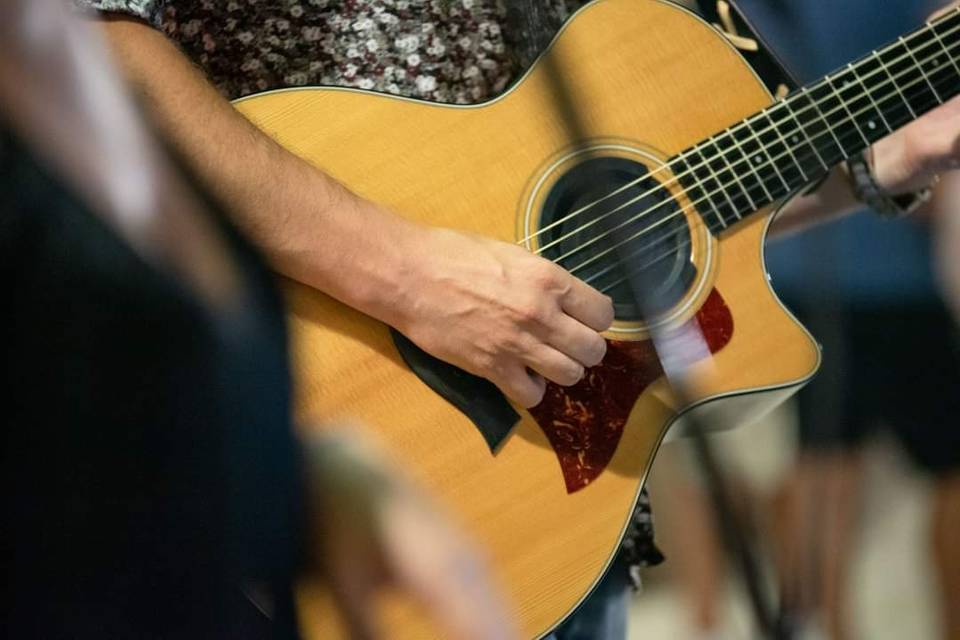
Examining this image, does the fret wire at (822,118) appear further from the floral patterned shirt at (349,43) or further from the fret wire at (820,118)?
the floral patterned shirt at (349,43)

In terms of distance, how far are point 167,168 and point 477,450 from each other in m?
0.43

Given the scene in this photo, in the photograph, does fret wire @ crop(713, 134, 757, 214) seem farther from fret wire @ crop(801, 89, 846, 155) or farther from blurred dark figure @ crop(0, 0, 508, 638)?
blurred dark figure @ crop(0, 0, 508, 638)

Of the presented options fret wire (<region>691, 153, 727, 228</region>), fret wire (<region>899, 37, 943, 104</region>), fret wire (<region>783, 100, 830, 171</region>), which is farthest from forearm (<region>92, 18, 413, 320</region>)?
fret wire (<region>899, 37, 943, 104</region>)

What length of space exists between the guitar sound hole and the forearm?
4.8 inches

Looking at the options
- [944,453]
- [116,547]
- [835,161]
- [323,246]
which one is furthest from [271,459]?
[944,453]

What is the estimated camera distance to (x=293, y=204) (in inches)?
22.3

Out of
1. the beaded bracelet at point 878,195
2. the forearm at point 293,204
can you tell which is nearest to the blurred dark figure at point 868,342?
the beaded bracelet at point 878,195

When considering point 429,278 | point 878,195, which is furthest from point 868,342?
point 429,278

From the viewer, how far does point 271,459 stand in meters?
0.23

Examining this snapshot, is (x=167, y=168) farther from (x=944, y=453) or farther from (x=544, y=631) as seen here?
(x=944, y=453)

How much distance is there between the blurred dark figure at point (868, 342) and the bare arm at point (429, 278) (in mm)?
463

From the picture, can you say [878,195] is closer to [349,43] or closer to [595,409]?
[595,409]

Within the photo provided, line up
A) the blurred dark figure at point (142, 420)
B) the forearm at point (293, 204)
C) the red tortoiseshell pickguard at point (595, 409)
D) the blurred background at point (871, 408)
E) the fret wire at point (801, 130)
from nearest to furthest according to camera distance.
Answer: the blurred dark figure at point (142, 420)
the forearm at point (293, 204)
the red tortoiseshell pickguard at point (595, 409)
the fret wire at point (801, 130)
the blurred background at point (871, 408)

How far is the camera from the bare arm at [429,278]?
56 cm
